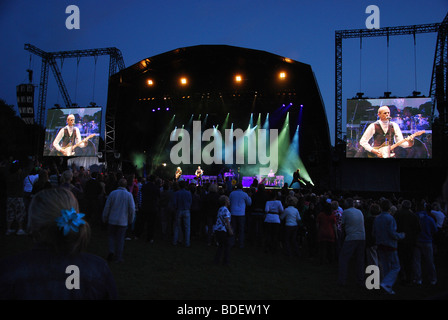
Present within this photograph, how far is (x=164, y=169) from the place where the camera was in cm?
2436

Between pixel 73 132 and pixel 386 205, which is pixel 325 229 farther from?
pixel 73 132

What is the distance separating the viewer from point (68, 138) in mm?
22812

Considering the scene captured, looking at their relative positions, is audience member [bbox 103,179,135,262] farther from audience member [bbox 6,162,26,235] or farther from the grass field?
audience member [bbox 6,162,26,235]

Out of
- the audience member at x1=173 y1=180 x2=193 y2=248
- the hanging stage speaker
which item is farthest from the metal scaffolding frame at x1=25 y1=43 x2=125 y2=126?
the audience member at x1=173 y1=180 x2=193 y2=248

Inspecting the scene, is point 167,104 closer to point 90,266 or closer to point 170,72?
point 170,72

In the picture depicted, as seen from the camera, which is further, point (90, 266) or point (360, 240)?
point (360, 240)

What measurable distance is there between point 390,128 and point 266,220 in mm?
11706

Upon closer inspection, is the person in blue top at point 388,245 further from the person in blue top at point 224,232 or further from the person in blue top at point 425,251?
the person in blue top at point 224,232

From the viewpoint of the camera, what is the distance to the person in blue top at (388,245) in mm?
6297

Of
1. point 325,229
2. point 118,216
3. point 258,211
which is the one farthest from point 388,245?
point 118,216

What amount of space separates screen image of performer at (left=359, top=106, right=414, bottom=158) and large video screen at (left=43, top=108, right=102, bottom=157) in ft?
51.4

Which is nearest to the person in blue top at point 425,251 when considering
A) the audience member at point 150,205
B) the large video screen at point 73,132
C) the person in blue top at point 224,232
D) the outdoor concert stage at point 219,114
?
the person in blue top at point 224,232
